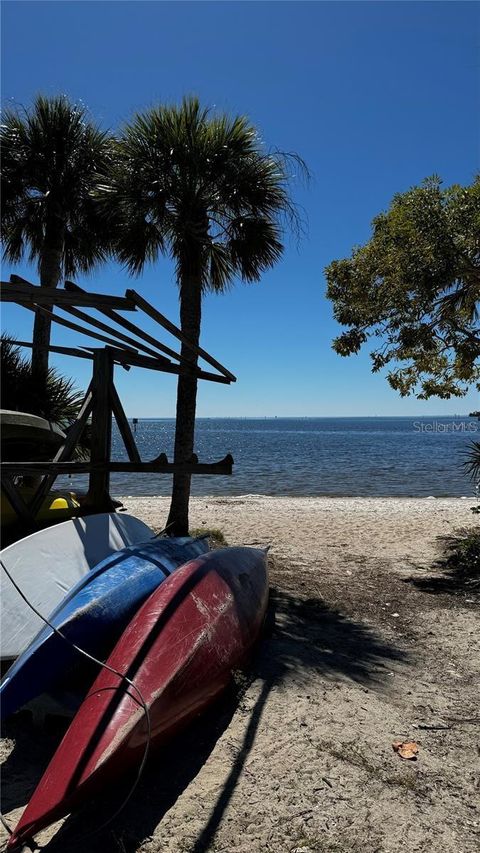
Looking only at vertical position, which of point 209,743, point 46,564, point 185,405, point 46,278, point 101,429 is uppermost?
point 46,278

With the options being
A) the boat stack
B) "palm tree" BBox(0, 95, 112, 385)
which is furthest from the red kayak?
"palm tree" BBox(0, 95, 112, 385)

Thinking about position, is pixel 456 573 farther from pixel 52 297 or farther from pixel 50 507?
pixel 52 297

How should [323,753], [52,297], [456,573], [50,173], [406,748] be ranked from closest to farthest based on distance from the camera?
1. [323,753]
2. [406,748]
3. [52,297]
4. [456,573]
5. [50,173]

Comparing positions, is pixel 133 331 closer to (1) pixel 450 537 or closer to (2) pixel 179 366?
(2) pixel 179 366

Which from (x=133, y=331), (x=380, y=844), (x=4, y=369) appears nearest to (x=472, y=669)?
(x=380, y=844)

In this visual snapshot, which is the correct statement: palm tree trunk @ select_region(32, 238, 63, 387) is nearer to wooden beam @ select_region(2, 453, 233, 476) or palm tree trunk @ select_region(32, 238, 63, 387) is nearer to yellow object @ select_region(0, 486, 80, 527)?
yellow object @ select_region(0, 486, 80, 527)

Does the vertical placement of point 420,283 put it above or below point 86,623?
above

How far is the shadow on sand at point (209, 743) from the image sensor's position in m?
2.72

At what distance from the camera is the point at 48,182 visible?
10.9 metres

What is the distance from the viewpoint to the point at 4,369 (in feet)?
30.7

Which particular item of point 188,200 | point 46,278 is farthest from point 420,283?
point 46,278

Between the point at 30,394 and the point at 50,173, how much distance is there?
4.77 metres

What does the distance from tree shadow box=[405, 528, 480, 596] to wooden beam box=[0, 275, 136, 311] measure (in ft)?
19.2

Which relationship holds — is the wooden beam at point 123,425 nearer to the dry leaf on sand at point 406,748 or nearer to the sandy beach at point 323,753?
the sandy beach at point 323,753
